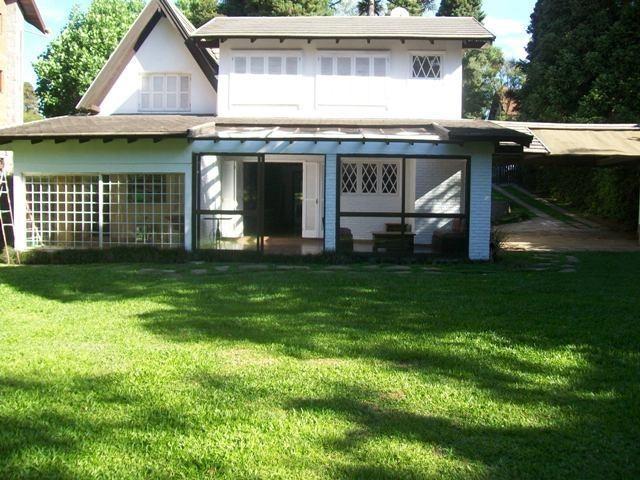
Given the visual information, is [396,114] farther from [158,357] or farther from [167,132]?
[158,357]

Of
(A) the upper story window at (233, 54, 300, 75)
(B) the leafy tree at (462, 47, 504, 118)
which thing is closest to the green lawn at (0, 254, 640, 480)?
(A) the upper story window at (233, 54, 300, 75)

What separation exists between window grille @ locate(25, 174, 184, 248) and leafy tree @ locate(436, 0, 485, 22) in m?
28.7

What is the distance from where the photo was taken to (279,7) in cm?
3544

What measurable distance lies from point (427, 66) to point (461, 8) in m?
23.7

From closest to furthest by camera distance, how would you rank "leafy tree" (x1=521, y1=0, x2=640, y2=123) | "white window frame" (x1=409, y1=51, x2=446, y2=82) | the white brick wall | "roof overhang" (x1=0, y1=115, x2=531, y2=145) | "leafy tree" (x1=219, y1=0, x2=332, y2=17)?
"roof overhang" (x1=0, y1=115, x2=531, y2=145) → "white window frame" (x1=409, y1=51, x2=446, y2=82) → the white brick wall → "leafy tree" (x1=521, y1=0, x2=640, y2=123) → "leafy tree" (x1=219, y1=0, x2=332, y2=17)

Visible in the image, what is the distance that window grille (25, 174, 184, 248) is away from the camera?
676 inches

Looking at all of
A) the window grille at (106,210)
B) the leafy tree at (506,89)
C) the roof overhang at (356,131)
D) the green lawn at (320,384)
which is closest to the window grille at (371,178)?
the roof overhang at (356,131)

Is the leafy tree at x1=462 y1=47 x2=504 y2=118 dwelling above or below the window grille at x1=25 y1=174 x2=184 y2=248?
above

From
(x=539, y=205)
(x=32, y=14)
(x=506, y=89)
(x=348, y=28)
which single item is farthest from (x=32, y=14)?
(x=506, y=89)

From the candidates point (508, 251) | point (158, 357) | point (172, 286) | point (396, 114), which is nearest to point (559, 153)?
point (508, 251)

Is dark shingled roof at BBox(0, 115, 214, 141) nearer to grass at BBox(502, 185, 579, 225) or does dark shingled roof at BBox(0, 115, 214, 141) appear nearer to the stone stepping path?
the stone stepping path

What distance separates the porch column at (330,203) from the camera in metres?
16.5

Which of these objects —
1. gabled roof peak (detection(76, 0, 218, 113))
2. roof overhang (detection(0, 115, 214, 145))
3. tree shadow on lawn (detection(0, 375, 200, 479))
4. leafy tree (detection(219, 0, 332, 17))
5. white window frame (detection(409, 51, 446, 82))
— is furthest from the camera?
leafy tree (detection(219, 0, 332, 17))

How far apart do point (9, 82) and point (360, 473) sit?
3087 cm
